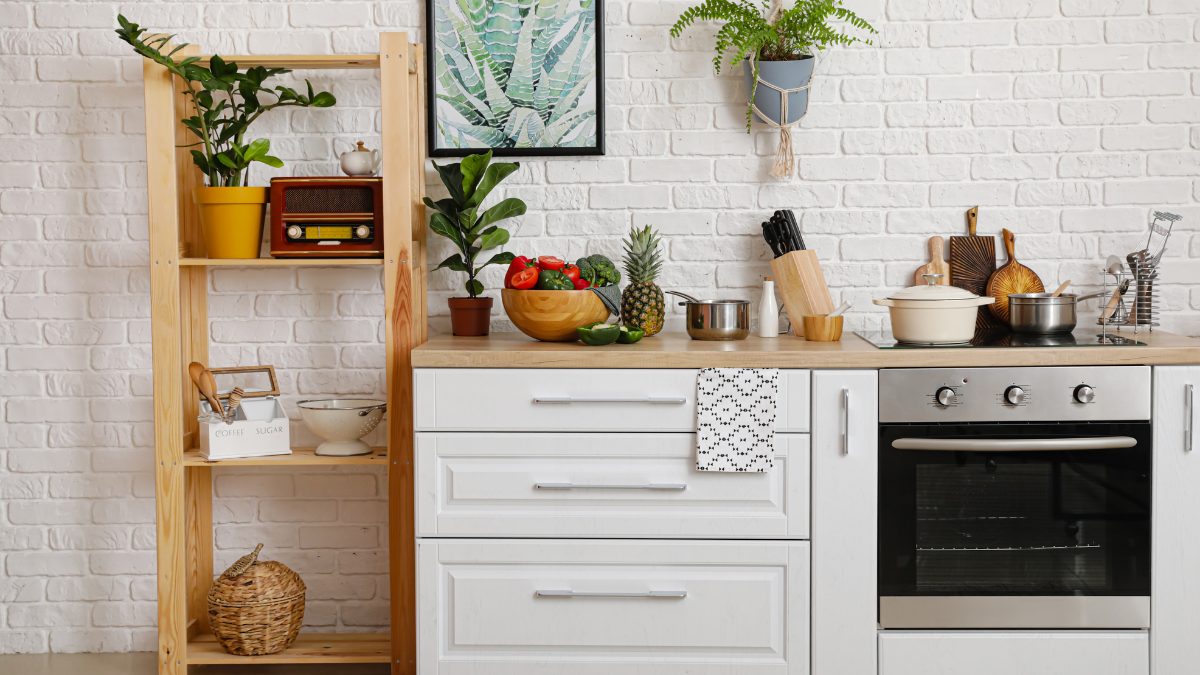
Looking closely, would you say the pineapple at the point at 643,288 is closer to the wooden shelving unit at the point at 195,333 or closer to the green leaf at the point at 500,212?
the green leaf at the point at 500,212

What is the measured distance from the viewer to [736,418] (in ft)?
6.59

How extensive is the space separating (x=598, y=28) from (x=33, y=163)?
1785 mm

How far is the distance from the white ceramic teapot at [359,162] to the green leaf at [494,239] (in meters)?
0.37

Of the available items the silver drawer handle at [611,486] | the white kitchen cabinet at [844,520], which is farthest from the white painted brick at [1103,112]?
the silver drawer handle at [611,486]

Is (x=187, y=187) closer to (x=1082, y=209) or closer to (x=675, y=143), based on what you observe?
(x=675, y=143)

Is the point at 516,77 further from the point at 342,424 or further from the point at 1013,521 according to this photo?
the point at 1013,521

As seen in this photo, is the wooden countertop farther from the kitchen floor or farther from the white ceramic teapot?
the kitchen floor

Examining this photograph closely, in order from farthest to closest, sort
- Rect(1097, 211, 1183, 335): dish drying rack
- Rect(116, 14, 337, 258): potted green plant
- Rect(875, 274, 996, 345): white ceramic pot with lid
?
Rect(1097, 211, 1183, 335): dish drying rack
Rect(116, 14, 337, 258): potted green plant
Rect(875, 274, 996, 345): white ceramic pot with lid

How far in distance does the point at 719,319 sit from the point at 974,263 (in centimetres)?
87

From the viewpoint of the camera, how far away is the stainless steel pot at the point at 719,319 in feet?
7.45

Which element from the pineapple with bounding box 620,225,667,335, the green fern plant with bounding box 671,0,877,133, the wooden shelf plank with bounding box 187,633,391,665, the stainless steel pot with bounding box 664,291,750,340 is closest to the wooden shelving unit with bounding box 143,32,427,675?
the wooden shelf plank with bounding box 187,633,391,665

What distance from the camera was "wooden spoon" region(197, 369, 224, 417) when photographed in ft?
7.33

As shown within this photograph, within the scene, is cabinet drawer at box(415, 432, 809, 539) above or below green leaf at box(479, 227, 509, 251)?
below

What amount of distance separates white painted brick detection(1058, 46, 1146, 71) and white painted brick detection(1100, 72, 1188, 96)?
0.09ft
